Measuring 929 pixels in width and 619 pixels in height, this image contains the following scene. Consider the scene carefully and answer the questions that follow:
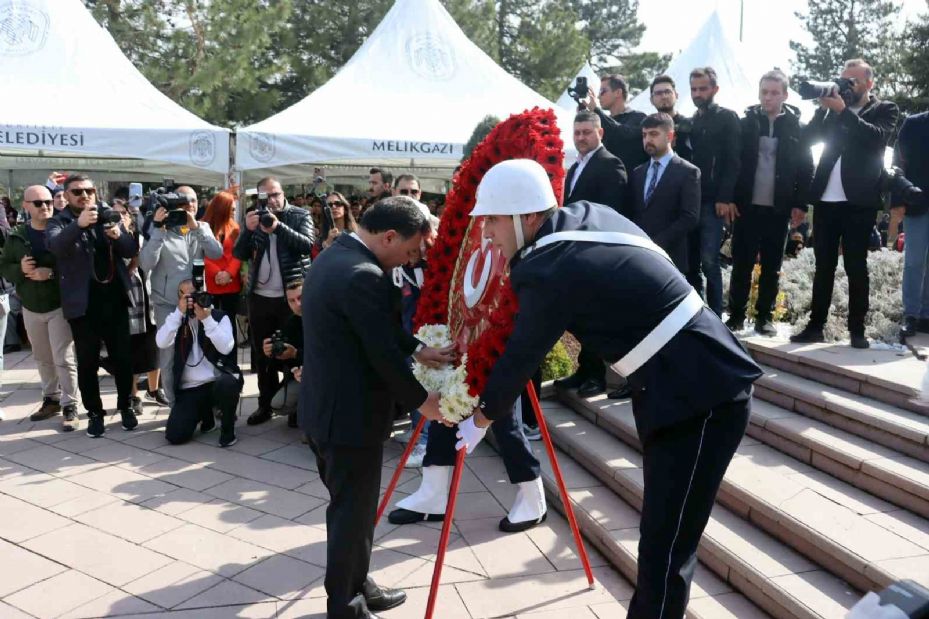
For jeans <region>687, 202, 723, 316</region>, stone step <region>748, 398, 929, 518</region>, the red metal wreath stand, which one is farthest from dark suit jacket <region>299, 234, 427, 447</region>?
jeans <region>687, 202, 723, 316</region>

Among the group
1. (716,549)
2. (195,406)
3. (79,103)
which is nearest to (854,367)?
(716,549)

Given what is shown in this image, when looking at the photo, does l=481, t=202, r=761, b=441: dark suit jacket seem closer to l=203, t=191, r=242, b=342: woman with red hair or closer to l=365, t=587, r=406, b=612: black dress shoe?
l=365, t=587, r=406, b=612: black dress shoe

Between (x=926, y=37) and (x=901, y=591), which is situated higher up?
(x=926, y=37)

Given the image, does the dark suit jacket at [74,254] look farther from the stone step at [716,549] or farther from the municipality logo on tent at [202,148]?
the stone step at [716,549]

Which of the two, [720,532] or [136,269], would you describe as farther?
[136,269]

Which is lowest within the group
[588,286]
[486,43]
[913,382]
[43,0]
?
[913,382]

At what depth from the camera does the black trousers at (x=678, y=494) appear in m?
2.37

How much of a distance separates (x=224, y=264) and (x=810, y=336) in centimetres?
492

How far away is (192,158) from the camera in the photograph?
841cm

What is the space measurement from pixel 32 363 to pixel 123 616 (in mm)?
5985

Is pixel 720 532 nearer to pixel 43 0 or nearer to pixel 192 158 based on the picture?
pixel 192 158

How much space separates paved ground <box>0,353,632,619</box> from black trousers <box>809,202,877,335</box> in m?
2.57

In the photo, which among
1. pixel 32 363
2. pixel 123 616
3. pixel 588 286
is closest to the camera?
pixel 588 286

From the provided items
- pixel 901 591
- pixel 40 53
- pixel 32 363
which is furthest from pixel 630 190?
pixel 40 53
